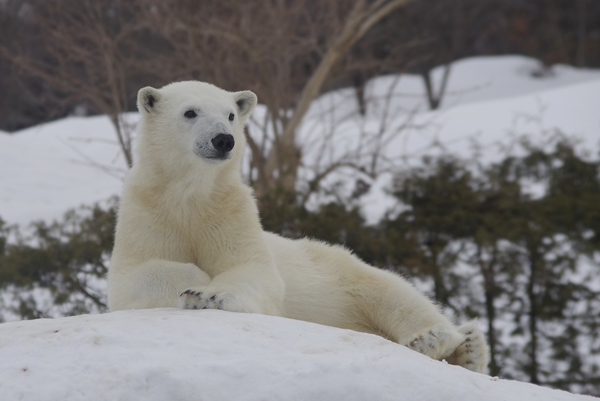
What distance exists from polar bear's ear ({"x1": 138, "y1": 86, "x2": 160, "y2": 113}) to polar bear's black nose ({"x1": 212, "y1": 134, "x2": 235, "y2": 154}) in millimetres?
543

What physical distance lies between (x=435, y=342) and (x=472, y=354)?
0.70 ft

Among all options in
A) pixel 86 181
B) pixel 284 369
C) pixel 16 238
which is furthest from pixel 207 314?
pixel 86 181

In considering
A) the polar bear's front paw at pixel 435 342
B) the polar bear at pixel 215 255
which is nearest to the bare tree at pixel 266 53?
the polar bear at pixel 215 255

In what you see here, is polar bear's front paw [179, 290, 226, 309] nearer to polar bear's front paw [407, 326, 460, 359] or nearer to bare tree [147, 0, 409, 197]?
polar bear's front paw [407, 326, 460, 359]

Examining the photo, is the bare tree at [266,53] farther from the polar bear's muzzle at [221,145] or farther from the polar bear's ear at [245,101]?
the polar bear's muzzle at [221,145]

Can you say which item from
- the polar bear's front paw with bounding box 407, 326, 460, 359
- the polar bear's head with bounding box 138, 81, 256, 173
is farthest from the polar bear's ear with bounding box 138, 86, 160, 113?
the polar bear's front paw with bounding box 407, 326, 460, 359

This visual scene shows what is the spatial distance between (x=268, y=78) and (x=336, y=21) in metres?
1.85

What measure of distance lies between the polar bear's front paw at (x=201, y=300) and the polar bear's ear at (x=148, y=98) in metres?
1.18

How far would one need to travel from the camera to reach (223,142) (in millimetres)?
3406

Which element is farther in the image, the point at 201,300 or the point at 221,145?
the point at 221,145

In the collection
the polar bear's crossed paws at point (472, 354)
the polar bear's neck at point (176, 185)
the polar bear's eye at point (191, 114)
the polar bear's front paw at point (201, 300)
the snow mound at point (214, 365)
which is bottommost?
the polar bear's crossed paws at point (472, 354)

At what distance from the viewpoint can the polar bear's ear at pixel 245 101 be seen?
13.0 ft

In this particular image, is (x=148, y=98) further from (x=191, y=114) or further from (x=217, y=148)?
(x=217, y=148)

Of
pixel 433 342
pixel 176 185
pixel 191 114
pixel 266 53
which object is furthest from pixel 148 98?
pixel 266 53
